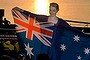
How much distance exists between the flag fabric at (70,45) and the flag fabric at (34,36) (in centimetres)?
13

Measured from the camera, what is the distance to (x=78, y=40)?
7.52 meters

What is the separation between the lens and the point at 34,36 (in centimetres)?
771

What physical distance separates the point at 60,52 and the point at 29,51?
0.45 metres

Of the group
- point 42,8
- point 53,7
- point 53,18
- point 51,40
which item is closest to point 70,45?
point 51,40

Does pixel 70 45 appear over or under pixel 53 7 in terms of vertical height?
under

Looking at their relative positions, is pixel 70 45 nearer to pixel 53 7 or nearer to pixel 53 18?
pixel 53 18

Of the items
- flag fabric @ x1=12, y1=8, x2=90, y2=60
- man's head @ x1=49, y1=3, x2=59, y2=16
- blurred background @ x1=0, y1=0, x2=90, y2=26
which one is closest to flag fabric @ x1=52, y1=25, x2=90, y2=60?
flag fabric @ x1=12, y1=8, x2=90, y2=60

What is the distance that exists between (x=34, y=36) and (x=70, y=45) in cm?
56

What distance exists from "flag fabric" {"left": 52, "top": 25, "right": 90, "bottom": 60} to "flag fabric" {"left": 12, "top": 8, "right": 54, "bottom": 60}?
13 centimetres

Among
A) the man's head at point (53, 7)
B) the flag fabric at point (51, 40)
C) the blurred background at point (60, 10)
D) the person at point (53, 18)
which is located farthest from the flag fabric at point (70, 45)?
the blurred background at point (60, 10)

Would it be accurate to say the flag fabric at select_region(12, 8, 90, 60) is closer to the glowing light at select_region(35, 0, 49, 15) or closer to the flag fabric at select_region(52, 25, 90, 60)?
the flag fabric at select_region(52, 25, 90, 60)

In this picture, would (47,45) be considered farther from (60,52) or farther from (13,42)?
(13,42)

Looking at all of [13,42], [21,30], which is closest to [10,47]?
[13,42]

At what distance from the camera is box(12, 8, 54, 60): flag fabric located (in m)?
→ 7.62
